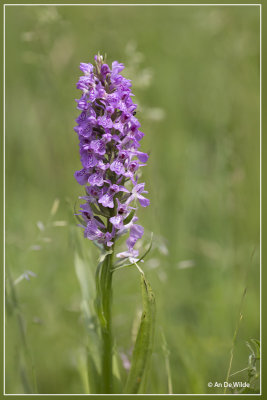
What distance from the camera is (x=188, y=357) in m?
3.96

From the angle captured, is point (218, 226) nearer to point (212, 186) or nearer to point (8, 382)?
point (212, 186)

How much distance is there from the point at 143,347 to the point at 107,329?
281mm

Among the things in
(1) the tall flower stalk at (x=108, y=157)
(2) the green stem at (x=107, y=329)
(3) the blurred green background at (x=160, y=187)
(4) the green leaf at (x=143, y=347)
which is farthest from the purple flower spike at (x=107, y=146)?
(3) the blurred green background at (x=160, y=187)

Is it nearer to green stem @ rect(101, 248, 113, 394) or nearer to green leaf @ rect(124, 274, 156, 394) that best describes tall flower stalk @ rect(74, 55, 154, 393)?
green stem @ rect(101, 248, 113, 394)

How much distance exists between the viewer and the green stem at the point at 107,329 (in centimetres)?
307

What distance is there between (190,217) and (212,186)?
0.50m

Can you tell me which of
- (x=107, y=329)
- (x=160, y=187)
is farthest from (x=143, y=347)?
(x=160, y=187)

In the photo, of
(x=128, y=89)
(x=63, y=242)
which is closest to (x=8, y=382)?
(x=63, y=242)

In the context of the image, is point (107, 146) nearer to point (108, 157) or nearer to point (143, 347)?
point (108, 157)

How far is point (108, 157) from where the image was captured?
294 centimetres

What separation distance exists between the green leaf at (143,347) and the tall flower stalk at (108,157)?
259mm

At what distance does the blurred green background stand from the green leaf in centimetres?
62

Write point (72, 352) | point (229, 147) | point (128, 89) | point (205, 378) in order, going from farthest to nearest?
1. point (229, 147)
2. point (72, 352)
3. point (205, 378)
4. point (128, 89)

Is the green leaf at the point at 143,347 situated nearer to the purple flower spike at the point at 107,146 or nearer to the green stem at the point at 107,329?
the green stem at the point at 107,329
